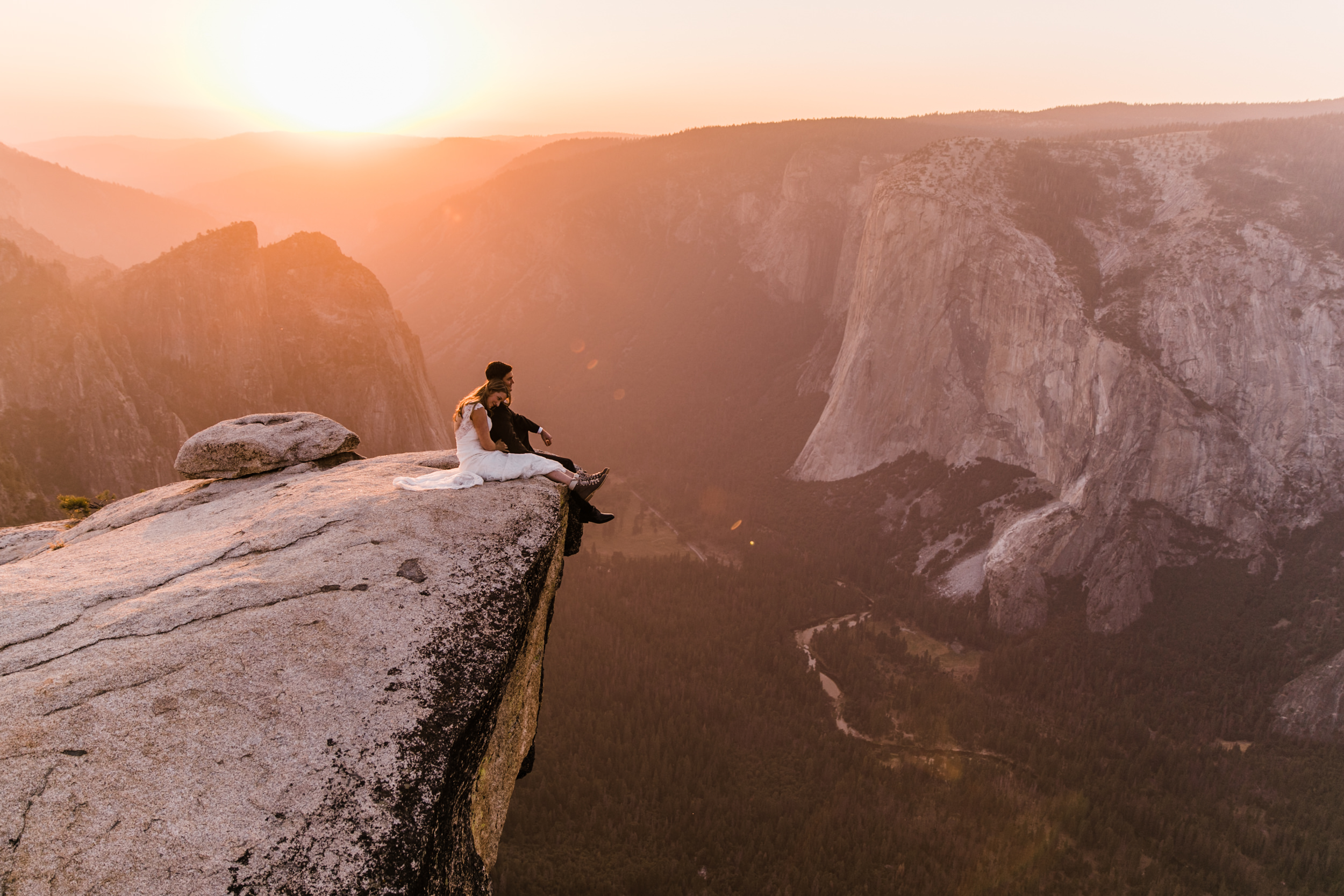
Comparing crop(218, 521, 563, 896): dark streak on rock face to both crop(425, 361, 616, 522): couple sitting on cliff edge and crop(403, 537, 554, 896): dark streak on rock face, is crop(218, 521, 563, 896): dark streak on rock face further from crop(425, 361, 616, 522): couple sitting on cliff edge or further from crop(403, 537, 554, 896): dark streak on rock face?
crop(425, 361, 616, 522): couple sitting on cliff edge

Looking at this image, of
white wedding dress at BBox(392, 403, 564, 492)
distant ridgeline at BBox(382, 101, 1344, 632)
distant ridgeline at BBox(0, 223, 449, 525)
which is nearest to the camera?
white wedding dress at BBox(392, 403, 564, 492)

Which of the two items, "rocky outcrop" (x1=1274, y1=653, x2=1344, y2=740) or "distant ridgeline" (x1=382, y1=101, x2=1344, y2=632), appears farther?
"distant ridgeline" (x1=382, y1=101, x2=1344, y2=632)

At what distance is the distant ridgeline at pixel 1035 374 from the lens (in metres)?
43.3

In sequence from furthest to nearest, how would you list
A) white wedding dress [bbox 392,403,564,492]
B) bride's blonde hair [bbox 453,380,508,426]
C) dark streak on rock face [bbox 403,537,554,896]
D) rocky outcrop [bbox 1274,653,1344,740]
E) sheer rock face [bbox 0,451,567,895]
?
1. rocky outcrop [bbox 1274,653,1344,740]
2. bride's blonde hair [bbox 453,380,508,426]
3. white wedding dress [bbox 392,403,564,492]
4. dark streak on rock face [bbox 403,537,554,896]
5. sheer rock face [bbox 0,451,567,895]

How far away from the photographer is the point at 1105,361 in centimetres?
4809

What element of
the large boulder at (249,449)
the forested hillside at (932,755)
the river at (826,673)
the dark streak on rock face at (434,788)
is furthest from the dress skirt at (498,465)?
the river at (826,673)

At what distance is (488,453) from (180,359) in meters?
48.9

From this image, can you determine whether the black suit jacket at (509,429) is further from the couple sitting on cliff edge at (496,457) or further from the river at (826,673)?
the river at (826,673)

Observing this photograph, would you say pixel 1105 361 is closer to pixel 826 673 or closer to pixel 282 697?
pixel 826 673

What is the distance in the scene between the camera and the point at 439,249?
144 meters

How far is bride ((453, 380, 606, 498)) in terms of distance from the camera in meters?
12.2

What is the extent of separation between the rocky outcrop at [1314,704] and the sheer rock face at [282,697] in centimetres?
3965

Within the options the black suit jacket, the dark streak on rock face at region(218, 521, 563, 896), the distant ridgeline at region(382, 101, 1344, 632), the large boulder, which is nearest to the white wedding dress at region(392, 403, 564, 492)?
the black suit jacket

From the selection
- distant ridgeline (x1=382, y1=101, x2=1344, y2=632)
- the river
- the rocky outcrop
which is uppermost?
distant ridgeline (x1=382, y1=101, x2=1344, y2=632)
